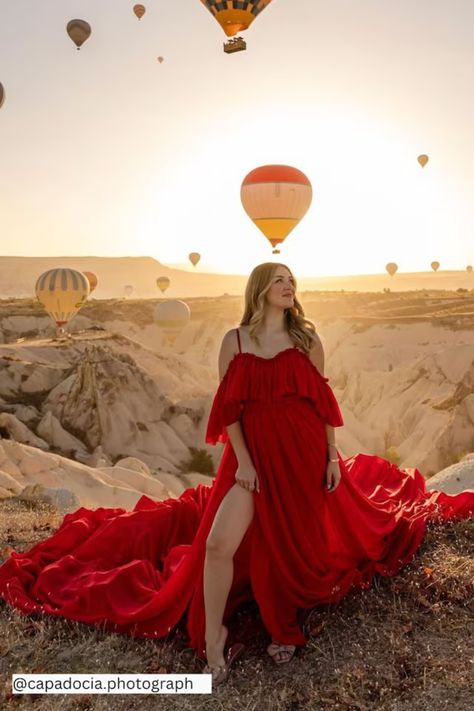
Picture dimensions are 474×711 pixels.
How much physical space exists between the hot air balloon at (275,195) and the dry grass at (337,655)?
19.2 meters

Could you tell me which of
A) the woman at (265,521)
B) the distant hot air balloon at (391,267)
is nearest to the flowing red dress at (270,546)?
the woman at (265,521)

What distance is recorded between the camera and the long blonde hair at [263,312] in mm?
3939

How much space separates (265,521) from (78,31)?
103ft

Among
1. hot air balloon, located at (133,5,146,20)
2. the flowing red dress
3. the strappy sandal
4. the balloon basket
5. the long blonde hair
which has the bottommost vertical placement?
the strappy sandal

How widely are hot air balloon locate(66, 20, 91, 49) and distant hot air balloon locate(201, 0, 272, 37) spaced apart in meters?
12.5

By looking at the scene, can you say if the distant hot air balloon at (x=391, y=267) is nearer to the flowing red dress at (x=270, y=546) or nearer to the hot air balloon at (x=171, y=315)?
the hot air balloon at (x=171, y=315)

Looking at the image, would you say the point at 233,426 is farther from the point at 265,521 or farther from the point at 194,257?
the point at 194,257

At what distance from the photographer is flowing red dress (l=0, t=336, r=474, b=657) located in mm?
3934

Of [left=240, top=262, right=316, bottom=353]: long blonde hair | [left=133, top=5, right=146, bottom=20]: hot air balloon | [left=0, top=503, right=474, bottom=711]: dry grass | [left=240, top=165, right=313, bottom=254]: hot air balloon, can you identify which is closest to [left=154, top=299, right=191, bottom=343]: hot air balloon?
[left=133, top=5, right=146, bottom=20]: hot air balloon

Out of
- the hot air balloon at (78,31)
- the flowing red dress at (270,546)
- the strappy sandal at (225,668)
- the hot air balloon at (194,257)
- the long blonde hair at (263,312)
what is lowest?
the strappy sandal at (225,668)

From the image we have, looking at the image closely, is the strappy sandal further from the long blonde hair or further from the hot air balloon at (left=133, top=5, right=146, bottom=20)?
the hot air balloon at (left=133, top=5, right=146, bottom=20)

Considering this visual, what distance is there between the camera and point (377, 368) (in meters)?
41.2

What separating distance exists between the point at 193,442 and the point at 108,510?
21.7 metres

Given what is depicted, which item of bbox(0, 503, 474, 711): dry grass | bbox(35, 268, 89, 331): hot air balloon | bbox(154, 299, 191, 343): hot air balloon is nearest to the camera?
bbox(0, 503, 474, 711): dry grass
